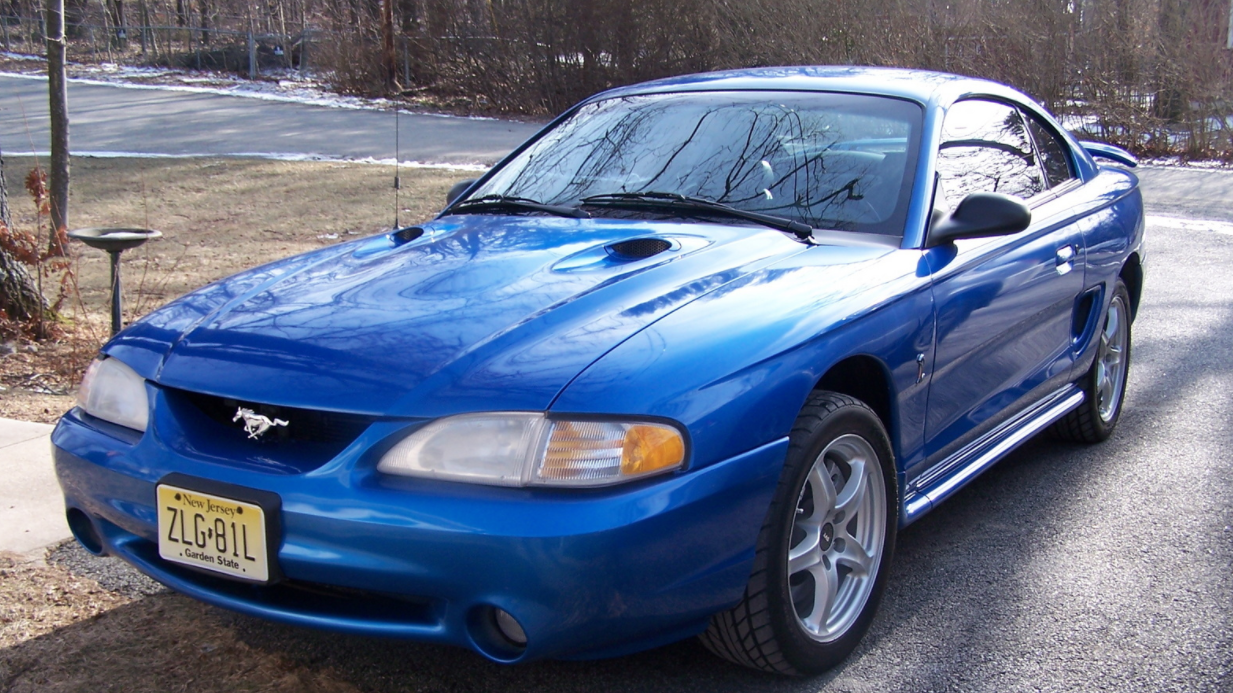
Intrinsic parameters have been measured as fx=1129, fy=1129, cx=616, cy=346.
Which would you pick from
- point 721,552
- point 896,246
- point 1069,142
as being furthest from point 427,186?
point 721,552

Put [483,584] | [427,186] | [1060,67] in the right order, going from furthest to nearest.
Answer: [1060,67] → [427,186] → [483,584]

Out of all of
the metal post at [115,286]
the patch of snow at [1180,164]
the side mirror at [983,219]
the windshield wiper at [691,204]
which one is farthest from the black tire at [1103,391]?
the patch of snow at [1180,164]

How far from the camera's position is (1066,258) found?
3.94m

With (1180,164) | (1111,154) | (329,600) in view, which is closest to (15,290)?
(329,600)

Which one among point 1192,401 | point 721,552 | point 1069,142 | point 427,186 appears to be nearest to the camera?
point 721,552

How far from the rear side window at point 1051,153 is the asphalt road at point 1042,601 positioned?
1108 mm

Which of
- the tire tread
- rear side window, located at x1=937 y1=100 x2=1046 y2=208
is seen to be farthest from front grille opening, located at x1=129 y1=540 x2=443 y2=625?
rear side window, located at x1=937 y1=100 x2=1046 y2=208

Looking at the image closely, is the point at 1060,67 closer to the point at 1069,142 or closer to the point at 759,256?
the point at 1069,142

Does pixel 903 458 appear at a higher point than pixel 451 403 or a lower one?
lower

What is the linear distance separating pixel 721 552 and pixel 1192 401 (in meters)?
3.76

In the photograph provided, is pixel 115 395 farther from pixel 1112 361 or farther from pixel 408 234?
pixel 1112 361

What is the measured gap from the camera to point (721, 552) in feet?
7.82

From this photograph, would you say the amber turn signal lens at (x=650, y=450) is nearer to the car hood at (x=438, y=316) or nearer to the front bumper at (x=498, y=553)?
the front bumper at (x=498, y=553)

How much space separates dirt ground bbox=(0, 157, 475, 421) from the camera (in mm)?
5633
